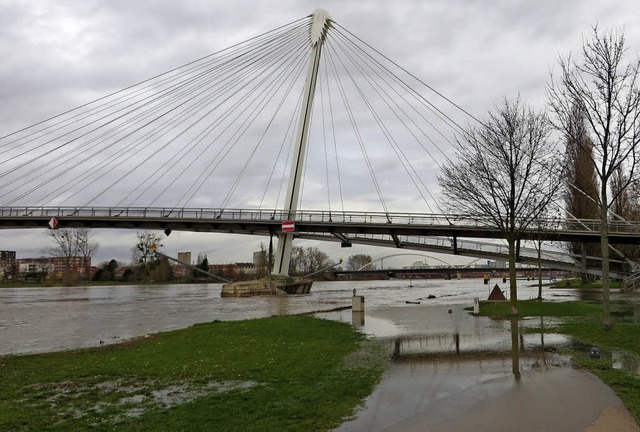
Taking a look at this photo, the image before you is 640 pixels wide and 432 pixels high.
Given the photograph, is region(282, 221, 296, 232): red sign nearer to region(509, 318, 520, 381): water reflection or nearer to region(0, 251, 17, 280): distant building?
region(509, 318, 520, 381): water reflection

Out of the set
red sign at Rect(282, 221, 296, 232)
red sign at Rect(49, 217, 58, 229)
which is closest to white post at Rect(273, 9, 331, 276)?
red sign at Rect(282, 221, 296, 232)

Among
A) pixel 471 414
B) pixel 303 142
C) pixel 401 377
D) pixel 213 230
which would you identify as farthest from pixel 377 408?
pixel 213 230

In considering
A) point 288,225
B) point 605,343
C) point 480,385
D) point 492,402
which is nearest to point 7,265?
point 288,225

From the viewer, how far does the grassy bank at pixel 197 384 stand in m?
7.12

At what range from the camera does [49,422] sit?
718cm

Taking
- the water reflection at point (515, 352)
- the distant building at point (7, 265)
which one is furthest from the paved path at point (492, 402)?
the distant building at point (7, 265)

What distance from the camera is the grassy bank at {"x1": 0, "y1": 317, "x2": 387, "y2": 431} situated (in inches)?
280

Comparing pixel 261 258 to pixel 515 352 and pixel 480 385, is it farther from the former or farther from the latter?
pixel 480 385

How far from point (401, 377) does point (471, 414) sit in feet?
8.89

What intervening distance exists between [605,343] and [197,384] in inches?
405

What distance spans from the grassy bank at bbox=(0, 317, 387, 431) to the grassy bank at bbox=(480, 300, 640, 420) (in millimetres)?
3995

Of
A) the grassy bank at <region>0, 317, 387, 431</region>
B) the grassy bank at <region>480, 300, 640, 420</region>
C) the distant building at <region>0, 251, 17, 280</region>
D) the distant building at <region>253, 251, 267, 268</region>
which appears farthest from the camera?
the distant building at <region>0, 251, 17, 280</region>

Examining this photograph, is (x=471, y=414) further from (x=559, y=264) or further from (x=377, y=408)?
(x=559, y=264)

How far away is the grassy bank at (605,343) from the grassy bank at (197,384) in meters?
4.00
